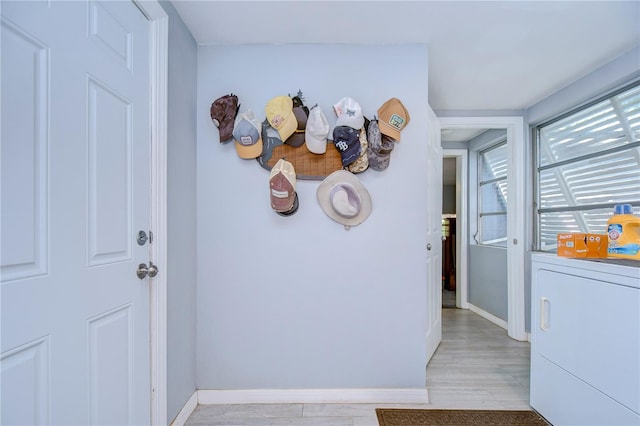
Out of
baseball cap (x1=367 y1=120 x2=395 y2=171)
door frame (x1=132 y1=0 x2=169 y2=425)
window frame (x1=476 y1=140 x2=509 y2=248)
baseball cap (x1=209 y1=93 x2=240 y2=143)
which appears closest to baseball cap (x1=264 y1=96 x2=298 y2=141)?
baseball cap (x1=209 y1=93 x2=240 y2=143)

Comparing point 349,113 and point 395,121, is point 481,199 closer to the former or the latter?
point 395,121

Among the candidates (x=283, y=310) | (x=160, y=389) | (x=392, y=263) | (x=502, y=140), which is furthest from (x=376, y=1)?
(x=502, y=140)

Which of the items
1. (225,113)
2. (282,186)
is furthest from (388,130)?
(225,113)

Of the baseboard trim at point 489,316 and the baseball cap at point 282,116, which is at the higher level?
the baseball cap at point 282,116

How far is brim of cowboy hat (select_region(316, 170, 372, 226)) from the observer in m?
1.90

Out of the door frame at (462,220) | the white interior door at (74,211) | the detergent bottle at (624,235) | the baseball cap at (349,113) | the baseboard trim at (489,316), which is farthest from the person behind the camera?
the door frame at (462,220)

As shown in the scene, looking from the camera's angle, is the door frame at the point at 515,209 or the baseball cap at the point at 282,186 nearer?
the baseball cap at the point at 282,186

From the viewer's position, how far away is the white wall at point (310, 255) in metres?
1.93

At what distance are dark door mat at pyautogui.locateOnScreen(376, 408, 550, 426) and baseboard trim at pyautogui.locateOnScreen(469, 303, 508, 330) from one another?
5.27 ft

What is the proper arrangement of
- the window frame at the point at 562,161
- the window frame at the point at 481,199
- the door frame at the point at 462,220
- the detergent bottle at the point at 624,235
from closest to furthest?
the detergent bottle at the point at 624,235 → the window frame at the point at 562,161 → the window frame at the point at 481,199 → the door frame at the point at 462,220

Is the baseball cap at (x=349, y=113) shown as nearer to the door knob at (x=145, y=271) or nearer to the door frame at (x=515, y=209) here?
the door knob at (x=145, y=271)

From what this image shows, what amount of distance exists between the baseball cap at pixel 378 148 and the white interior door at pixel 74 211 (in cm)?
120

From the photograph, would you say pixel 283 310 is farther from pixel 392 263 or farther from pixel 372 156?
pixel 372 156

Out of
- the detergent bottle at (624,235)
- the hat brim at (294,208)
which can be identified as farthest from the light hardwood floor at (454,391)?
the hat brim at (294,208)
